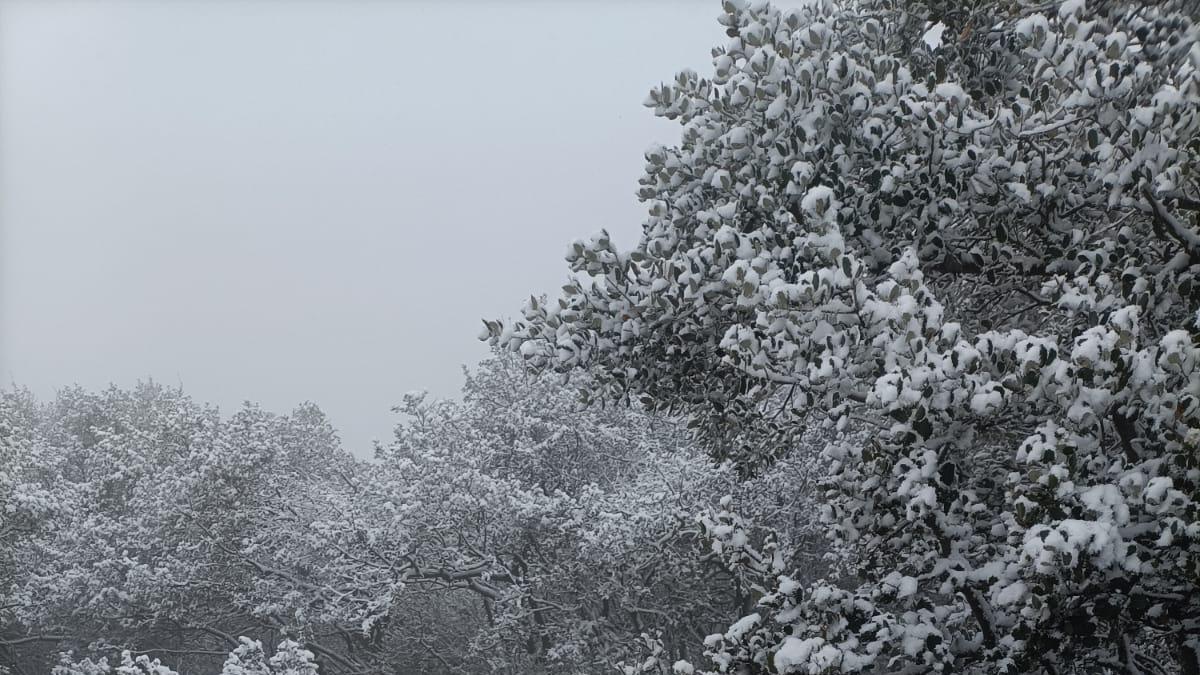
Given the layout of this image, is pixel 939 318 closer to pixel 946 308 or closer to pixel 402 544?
pixel 946 308

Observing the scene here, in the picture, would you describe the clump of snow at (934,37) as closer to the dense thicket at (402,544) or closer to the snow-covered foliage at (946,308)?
the snow-covered foliage at (946,308)

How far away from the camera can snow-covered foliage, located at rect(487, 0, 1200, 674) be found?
3.19 metres

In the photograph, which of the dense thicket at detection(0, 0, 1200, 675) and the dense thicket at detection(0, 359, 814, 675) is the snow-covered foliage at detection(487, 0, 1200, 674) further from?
the dense thicket at detection(0, 359, 814, 675)

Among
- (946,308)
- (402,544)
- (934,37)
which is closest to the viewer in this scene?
(946,308)

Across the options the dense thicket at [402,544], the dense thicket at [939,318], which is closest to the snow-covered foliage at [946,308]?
the dense thicket at [939,318]

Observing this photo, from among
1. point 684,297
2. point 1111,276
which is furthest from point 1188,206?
point 684,297

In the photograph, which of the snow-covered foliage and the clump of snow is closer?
the snow-covered foliage

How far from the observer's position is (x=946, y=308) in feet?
15.9

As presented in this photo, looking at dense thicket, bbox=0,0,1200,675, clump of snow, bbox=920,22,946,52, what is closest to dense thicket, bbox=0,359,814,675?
dense thicket, bbox=0,0,1200,675

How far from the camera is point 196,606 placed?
1689cm

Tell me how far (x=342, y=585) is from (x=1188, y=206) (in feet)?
45.8

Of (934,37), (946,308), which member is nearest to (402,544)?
(946,308)

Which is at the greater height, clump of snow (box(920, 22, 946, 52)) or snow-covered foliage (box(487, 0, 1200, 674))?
clump of snow (box(920, 22, 946, 52))

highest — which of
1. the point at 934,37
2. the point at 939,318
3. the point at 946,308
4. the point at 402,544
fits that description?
the point at 934,37
